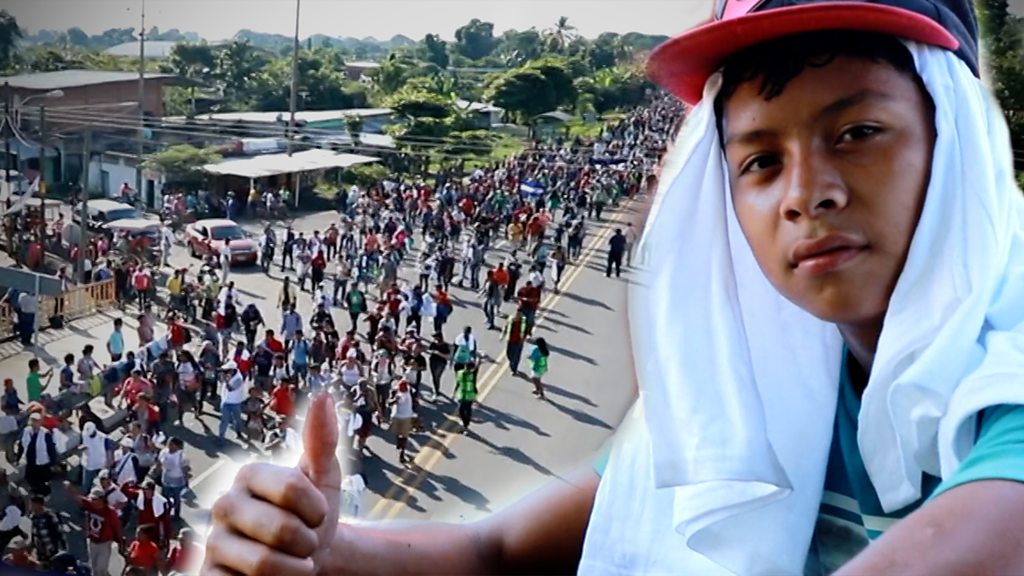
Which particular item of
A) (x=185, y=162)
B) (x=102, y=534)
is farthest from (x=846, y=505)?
(x=102, y=534)

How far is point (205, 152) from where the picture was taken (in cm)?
240

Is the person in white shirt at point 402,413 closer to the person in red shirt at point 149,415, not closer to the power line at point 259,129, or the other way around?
the power line at point 259,129

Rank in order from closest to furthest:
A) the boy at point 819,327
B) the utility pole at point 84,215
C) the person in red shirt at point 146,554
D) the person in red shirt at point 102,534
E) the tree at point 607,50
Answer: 1. the boy at point 819,327
2. the tree at point 607,50
3. the person in red shirt at point 146,554
4. the person in red shirt at point 102,534
5. the utility pole at point 84,215

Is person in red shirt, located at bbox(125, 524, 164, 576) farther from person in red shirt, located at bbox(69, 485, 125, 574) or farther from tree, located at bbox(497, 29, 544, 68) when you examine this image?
tree, located at bbox(497, 29, 544, 68)

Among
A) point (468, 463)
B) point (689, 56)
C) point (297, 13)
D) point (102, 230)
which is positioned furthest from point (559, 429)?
point (689, 56)

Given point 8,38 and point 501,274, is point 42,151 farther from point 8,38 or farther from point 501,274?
point 501,274

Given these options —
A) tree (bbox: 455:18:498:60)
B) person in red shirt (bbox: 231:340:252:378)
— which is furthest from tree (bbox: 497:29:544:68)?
person in red shirt (bbox: 231:340:252:378)

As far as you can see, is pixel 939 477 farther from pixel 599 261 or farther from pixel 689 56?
pixel 599 261

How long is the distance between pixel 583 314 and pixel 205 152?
1.11 metres

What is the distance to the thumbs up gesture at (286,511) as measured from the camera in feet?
1.31

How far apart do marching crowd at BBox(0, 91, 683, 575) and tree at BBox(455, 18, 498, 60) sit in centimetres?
23

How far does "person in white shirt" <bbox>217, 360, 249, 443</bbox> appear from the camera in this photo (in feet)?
7.18

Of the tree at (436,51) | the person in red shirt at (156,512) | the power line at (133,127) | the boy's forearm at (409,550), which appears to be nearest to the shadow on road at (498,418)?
the power line at (133,127)

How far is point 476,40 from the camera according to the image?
199cm
